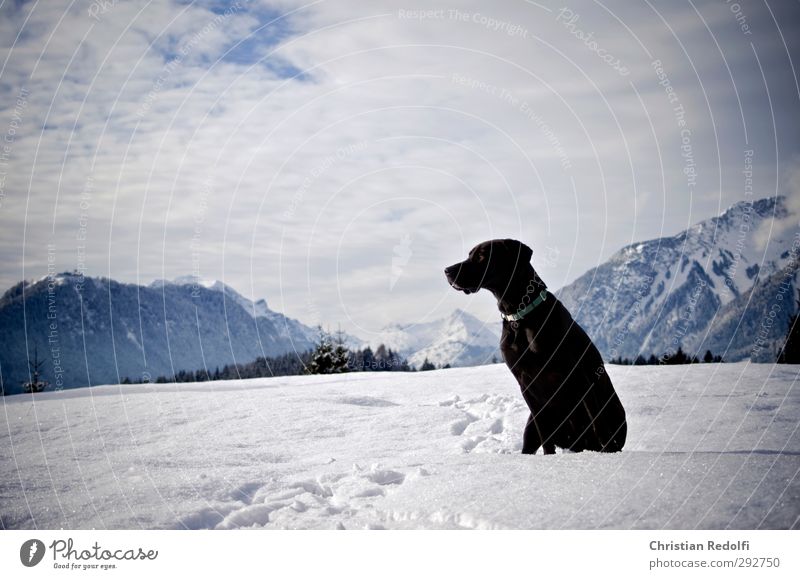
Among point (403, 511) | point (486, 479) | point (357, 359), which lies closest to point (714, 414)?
point (486, 479)

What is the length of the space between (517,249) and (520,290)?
430mm

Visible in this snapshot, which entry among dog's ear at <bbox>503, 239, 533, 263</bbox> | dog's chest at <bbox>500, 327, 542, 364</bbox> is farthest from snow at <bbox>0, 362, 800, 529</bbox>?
dog's ear at <bbox>503, 239, 533, 263</bbox>

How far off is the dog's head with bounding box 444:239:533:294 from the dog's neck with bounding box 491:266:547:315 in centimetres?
2

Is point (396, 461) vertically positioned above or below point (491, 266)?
below

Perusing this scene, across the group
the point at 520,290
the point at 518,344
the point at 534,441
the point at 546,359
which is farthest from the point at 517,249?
the point at 534,441

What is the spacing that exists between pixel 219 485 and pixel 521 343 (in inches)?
127

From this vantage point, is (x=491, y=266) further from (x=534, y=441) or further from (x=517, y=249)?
(x=534, y=441)

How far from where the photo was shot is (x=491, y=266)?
19.4 feet

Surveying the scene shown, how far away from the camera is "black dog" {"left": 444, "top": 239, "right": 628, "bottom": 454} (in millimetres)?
5656

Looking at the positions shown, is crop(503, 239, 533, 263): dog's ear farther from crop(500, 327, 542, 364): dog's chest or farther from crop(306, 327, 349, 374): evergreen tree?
crop(306, 327, 349, 374): evergreen tree

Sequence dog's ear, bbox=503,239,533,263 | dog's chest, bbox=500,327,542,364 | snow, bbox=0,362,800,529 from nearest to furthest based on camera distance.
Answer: snow, bbox=0,362,800,529
dog's chest, bbox=500,327,542,364
dog's ear, bbox=503,239,533,263

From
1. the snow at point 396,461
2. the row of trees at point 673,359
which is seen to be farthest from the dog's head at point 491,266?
the row of trees at point 673,359

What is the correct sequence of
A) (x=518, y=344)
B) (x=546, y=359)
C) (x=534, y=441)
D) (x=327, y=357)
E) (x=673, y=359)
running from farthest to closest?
(x=327, y=357) < (x=673, y=359) < (x=534, y=441) < (x=518, y=344) < (x=546, y=359)

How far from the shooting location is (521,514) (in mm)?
4145
